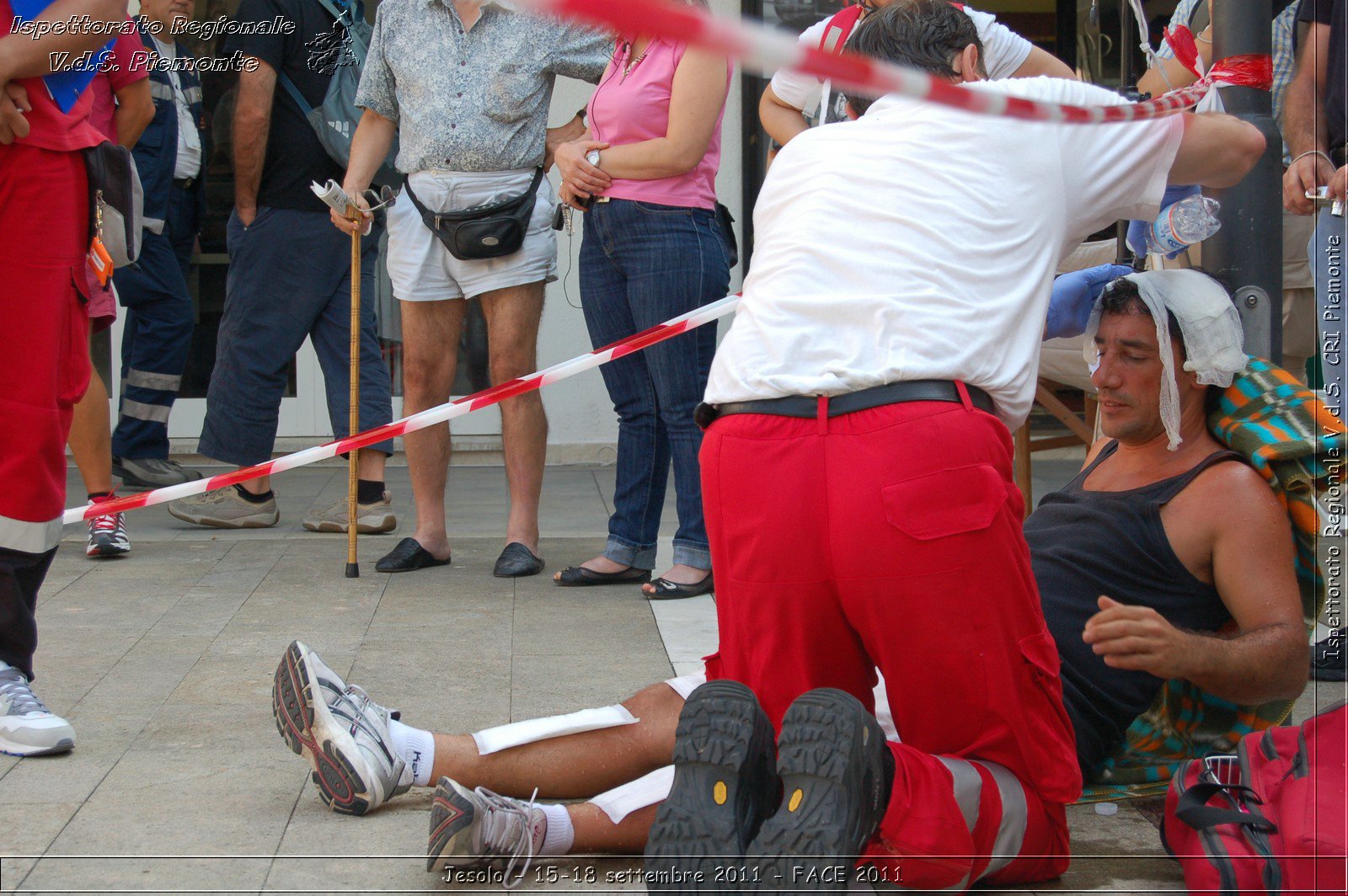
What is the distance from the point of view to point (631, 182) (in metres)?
4.28

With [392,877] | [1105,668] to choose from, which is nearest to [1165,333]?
[1105,668]

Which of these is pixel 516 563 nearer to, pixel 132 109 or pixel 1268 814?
pixel 132 109

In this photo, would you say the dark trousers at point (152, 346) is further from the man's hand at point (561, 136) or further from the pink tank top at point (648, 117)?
the pink tank top at point (648, 117)

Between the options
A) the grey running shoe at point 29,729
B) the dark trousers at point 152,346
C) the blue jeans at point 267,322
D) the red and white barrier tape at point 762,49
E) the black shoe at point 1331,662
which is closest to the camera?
the red and white barrier tape at point 762,49

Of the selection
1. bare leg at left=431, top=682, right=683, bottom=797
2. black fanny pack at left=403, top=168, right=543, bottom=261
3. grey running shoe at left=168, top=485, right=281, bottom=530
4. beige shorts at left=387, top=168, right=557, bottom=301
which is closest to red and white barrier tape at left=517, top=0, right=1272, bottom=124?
bare leg at left=431, top=682, right=683, bottom=797

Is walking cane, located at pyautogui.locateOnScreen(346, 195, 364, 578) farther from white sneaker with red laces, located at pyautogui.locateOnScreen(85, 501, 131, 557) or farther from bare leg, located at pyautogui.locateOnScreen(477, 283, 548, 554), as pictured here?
white sneaker with red laces, located at pyautogui.locateOnScreen(85, 501, 131, 557)

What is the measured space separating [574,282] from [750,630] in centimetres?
553

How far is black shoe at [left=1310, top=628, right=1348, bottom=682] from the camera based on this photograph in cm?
344

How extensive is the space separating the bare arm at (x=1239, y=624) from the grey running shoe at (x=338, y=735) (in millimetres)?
1231

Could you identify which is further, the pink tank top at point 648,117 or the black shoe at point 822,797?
the pink tank top at point 648,117

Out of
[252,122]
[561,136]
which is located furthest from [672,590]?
[252,122]

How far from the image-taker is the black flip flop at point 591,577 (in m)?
4.55

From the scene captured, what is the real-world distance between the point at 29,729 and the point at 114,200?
1.23 metres

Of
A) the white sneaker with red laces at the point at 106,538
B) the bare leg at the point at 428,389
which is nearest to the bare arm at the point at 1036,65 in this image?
the bare leg at the point at 428,389
